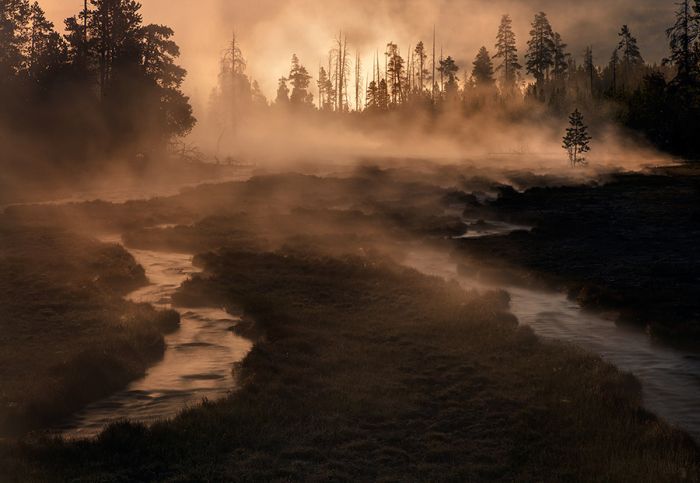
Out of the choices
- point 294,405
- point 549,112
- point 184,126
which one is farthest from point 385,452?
point 549,112

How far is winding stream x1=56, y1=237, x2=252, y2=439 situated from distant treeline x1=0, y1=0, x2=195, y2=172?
128 ft

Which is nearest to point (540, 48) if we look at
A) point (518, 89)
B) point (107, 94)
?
point (518, 89)

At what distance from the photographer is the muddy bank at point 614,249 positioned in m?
20.5

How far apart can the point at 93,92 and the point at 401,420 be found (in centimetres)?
5511

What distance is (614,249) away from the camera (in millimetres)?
29484

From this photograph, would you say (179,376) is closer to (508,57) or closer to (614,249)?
(614,249)

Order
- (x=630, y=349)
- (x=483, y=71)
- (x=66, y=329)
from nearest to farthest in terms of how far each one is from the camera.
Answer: (x=630, y=349) < (x=66, y=329) < (x=483, y=71)

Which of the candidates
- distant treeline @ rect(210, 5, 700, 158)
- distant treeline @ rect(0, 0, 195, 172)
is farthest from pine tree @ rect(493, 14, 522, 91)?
distant treeline @ rect(0, 0, 195, 172)

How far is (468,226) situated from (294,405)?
2682 cm

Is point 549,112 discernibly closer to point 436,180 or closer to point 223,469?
point 436,180

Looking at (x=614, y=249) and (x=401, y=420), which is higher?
(x=614, y=249)

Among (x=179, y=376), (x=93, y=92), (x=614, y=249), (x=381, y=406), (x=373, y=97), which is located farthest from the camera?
(x=373, y=97)

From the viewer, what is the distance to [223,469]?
9.77 metres

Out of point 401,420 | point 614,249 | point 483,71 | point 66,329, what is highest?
point 483,71
